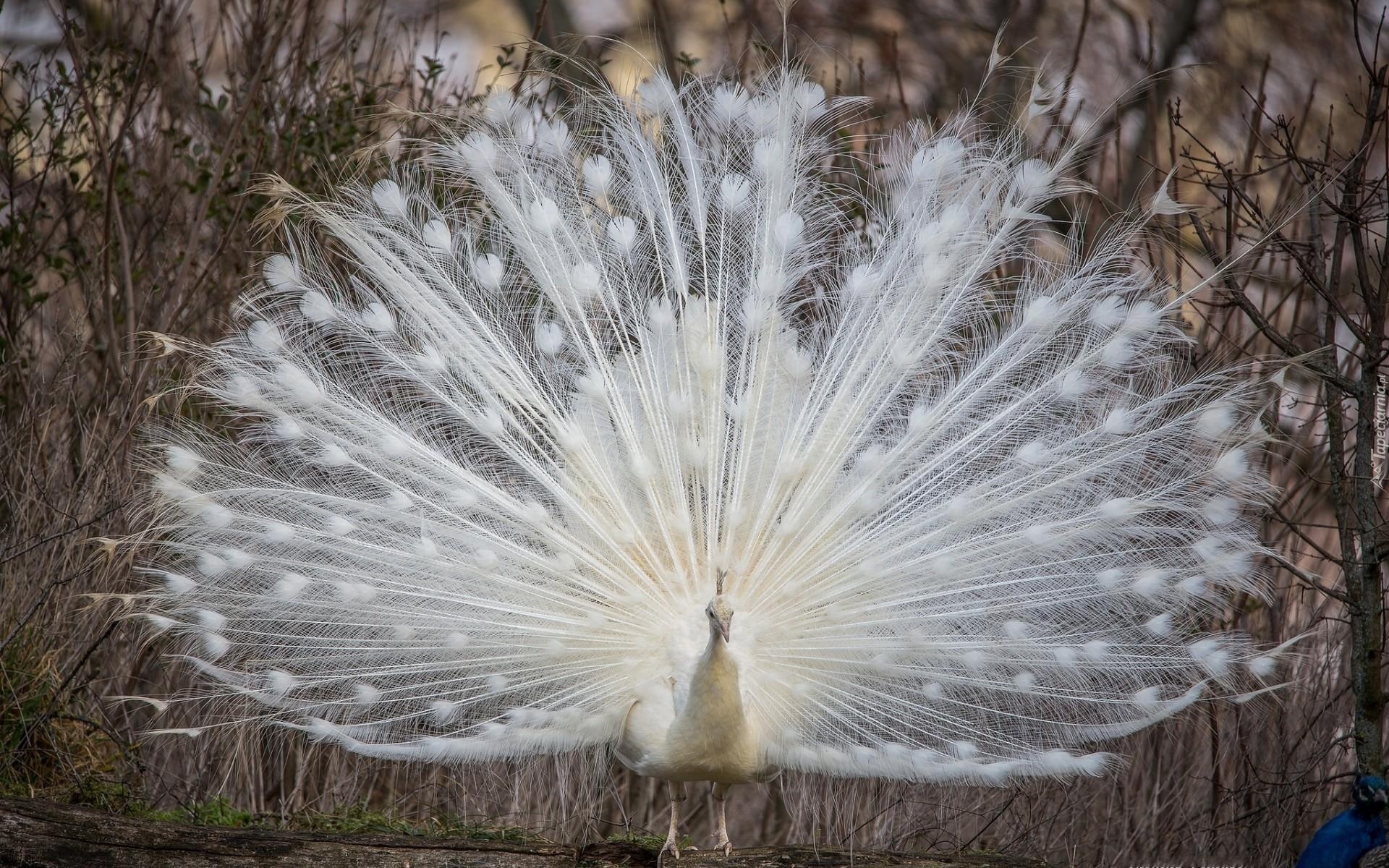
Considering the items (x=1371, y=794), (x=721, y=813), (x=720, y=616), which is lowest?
(x=721, y=813)

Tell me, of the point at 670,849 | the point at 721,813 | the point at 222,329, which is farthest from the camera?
the point at 222,329

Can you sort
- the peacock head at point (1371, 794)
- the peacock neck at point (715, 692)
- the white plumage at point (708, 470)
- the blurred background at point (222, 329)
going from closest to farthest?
the peacock head at point (1371, 794)
the peacock neck at point (715, 692)
the white plumage at point (708, 470)
the blurred background at point (222, 329)

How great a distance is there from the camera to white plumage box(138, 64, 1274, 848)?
515 cm

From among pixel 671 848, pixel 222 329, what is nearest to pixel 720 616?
Result: pixel 671 848

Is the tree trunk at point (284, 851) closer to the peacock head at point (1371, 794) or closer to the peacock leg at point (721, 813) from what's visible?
the peacock leg at point (721, 813)

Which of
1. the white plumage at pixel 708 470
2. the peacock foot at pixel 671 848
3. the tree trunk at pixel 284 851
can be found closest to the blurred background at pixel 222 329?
the white plumage at pixel 708 470

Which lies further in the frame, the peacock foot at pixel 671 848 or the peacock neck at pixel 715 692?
the peacock foot at pixel 671 848

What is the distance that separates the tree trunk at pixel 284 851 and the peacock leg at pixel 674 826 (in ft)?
0.25

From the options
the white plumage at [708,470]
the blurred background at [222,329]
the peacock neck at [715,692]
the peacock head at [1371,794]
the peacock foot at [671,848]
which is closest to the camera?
the peacock head at [1371,794]

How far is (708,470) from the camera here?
5.25 m

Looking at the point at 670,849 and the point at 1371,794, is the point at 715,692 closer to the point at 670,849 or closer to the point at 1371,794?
the point at 670,849

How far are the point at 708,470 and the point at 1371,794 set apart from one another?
2672 mm

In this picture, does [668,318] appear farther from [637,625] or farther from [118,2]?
[118,2]

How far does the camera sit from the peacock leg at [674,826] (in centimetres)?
495
